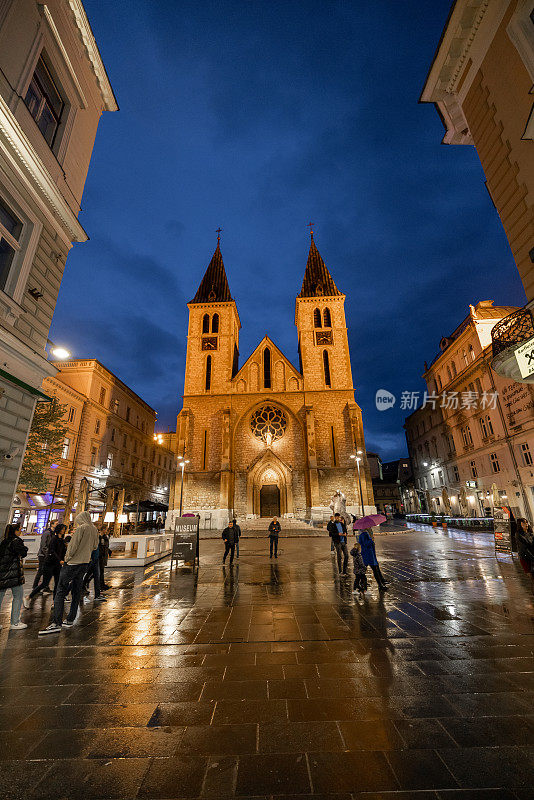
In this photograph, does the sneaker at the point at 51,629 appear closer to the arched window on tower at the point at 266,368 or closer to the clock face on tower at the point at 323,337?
the arched window on tower at the point at 266,368

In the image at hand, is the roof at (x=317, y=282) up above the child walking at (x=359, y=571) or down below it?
above

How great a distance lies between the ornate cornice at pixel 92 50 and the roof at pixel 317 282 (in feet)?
84.7

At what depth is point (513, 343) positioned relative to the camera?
8.94m

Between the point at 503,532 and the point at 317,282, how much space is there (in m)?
30.5

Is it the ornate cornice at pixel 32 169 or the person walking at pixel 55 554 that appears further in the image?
the person walking at pixel 55 554

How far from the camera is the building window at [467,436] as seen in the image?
28.4 metres

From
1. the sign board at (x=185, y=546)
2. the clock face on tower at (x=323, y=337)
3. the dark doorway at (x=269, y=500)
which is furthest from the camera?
the clock face on tower at (x=323, y=337)

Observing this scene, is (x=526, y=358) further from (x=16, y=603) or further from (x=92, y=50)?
(x=92, y=50)

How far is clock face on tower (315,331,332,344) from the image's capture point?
33188mm

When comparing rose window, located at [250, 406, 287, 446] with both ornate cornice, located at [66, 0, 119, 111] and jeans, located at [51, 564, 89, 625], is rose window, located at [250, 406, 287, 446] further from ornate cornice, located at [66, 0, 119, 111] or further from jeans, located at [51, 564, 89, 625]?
jeans, located at [51, 564, 89, 625]

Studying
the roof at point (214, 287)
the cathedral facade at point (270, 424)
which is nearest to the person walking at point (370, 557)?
the cathedral facade at point (270, 424)

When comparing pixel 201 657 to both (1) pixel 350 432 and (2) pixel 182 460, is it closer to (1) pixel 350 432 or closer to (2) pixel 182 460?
(2) pixel 182 460

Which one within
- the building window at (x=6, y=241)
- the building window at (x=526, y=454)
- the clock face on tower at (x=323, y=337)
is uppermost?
the clock face on tower at (x=323, y=337)

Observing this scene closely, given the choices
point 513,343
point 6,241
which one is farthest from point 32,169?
point 513,343
